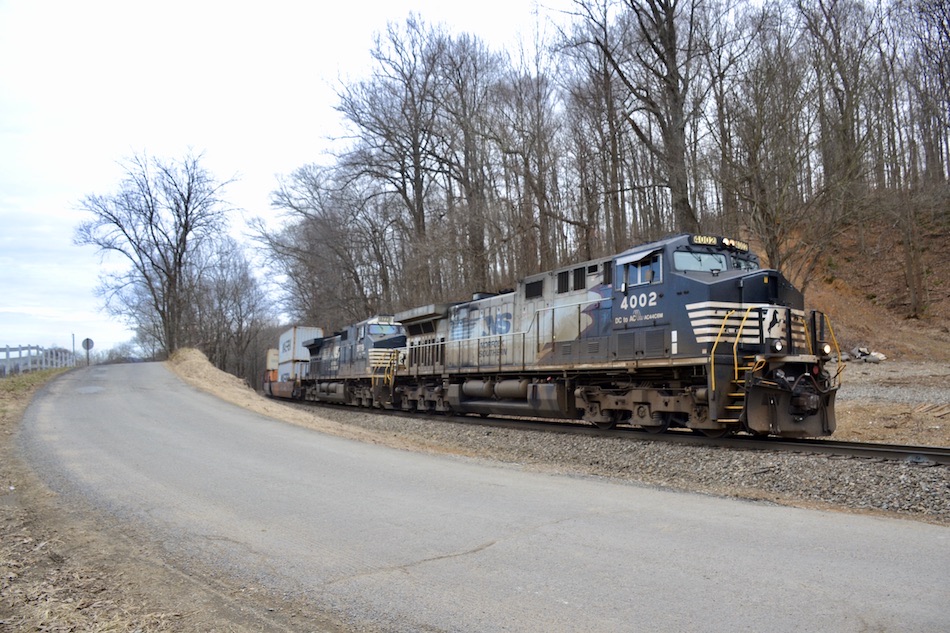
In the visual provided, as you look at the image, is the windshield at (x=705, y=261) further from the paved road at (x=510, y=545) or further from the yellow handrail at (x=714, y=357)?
the paved road at (x=510, y=545)

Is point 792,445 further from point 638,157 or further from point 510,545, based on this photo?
point 638,157

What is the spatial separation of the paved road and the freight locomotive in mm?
3973

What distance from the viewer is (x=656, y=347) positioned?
12508 millimetres

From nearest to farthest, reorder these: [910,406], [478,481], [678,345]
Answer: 1. [478,481]
2. [678,345]
3. [910,406]

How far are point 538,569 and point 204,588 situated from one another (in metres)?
2.45

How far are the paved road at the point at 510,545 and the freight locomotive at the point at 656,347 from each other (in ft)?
13.0

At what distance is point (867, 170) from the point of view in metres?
19.9

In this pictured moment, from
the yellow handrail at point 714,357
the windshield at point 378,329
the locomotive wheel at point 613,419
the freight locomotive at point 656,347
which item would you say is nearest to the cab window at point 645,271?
the freight locomotive at point 656,347

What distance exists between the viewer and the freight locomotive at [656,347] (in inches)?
441

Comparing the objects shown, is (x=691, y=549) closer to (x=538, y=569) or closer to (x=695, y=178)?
(x=538, y=569)

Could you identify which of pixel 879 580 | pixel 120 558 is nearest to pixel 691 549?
pixel 879 580

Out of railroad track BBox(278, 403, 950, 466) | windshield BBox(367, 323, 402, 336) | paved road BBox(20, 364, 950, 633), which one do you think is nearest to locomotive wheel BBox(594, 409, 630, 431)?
railroad track BBox(278, 403, 950, 466)

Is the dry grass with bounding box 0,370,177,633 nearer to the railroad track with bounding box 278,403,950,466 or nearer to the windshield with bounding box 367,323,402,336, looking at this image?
the railroad track with bounding box 278,403,950,466

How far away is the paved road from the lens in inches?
164
